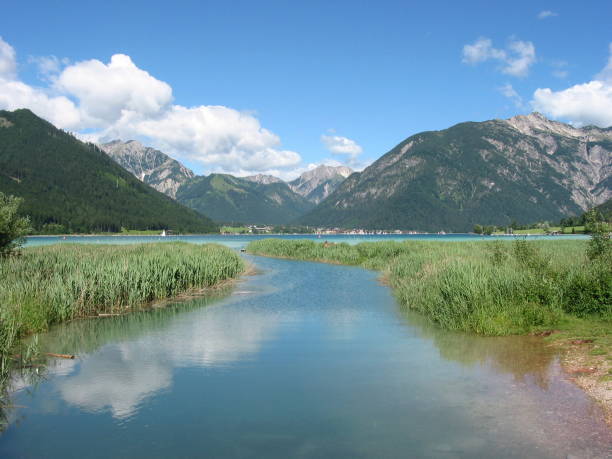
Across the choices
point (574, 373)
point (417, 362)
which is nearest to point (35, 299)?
point (417, 362)

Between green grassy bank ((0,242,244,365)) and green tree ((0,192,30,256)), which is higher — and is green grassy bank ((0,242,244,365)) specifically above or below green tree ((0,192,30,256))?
below

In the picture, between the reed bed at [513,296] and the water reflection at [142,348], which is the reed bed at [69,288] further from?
the reed bed at [513,296]

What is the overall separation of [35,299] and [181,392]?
36.9 ft

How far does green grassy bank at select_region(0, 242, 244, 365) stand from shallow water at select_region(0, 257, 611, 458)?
1272mm

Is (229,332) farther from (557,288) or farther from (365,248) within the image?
(365,248)

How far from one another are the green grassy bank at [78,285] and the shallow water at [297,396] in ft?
4.17

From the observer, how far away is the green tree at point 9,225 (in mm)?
28750

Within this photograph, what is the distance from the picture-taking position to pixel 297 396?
12477 mm

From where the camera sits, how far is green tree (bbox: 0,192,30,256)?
28750 mm

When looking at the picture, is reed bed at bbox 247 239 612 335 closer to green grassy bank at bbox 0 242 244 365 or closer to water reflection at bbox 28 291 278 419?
water reflection at bbox 28 291 278 419

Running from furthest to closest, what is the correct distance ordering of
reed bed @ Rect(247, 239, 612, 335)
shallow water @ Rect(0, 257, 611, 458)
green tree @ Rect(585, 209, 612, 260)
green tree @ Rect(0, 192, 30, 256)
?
green tree @ Rect(0, 192, 30, 256)
green tree @ Rect(585, 209, 612, 260)
reed bed @ Rect(247, 239, 612, 335)
shallow water @ Rect(0, 257, 611, 458)

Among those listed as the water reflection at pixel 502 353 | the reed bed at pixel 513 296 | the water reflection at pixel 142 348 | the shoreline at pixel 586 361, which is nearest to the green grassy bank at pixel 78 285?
the water reflection at pixel 142 348

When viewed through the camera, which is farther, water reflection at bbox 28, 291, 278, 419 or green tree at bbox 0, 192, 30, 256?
green tree at bbox 0, 192, 30, 256

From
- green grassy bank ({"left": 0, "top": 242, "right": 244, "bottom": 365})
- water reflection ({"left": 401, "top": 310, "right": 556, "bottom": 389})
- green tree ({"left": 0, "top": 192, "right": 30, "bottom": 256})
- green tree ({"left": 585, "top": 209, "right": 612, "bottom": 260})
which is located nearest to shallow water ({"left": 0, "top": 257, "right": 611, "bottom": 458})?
water reflection ({"left": 401, "top": 310, "right": 556, "bottom": 389})
